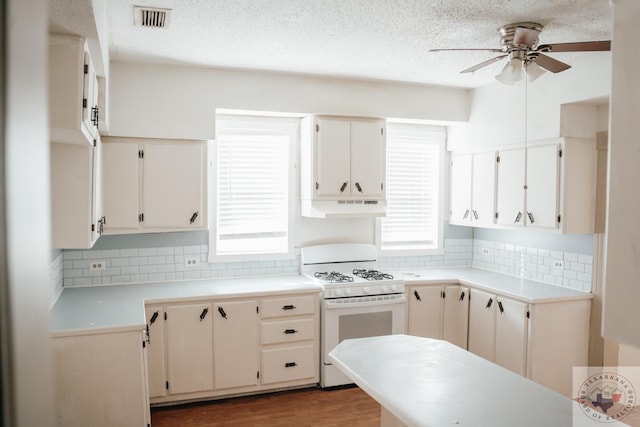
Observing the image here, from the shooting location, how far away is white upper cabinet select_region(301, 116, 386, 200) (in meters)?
4.36

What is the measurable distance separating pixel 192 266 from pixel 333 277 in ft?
4.15

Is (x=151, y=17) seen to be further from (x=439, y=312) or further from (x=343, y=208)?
(x=439, y=312)

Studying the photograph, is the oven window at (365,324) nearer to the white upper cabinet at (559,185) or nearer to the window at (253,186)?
the window at (253,186)

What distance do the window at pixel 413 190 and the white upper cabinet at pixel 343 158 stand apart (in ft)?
1.81

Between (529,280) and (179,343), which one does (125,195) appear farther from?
(529,280)

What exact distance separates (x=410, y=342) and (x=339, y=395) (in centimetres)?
165

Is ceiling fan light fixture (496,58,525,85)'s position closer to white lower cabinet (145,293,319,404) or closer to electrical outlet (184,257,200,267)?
white lower cabinet (145,293,319,404)

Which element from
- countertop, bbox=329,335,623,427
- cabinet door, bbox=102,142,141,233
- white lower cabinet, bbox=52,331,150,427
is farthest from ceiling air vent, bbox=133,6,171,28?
countertop, bbox=329,335,623,427

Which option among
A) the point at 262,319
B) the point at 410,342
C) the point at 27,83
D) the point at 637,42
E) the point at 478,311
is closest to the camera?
the point at 27,83

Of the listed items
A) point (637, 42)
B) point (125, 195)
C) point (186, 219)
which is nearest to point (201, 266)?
point (186, 219)

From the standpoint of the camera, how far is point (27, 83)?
0.33 m

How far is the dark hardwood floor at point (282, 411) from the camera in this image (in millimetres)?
3549

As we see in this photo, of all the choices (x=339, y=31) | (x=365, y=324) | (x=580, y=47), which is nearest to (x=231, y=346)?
(x=365, y=324)

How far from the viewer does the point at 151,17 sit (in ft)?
9.22
